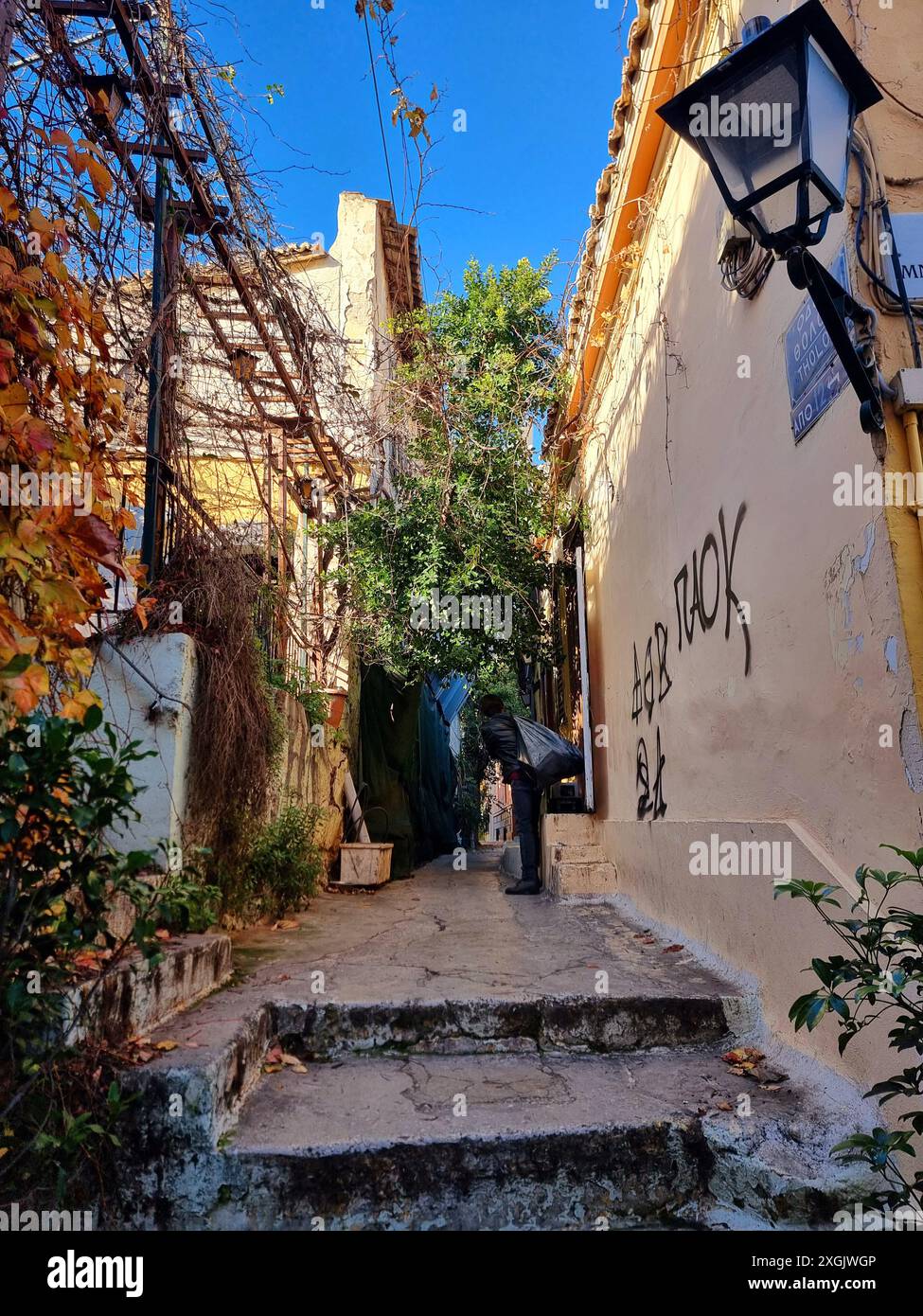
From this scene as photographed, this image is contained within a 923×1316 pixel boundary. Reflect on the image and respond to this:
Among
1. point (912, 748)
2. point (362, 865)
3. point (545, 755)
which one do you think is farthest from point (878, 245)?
point (362, 865)

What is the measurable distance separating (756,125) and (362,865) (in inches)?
225

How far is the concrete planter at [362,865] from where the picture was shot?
653 cm

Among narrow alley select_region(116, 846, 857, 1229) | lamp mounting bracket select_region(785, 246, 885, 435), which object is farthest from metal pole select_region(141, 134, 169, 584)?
lamp mounting bracket select_region(785, 246, 885, 435)

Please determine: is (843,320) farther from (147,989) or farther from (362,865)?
(362,865)

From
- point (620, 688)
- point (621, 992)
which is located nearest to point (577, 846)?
point (620, 688)

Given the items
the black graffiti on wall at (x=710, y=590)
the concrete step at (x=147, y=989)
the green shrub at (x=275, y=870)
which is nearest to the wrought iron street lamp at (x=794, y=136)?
the black graffiti on wall at (x=710, y=590)

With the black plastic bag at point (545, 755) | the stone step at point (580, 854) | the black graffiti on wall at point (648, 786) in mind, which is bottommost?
the stone step at point (580, 854)

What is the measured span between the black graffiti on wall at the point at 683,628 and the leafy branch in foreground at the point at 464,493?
2.02 metres

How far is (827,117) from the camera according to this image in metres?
2.06

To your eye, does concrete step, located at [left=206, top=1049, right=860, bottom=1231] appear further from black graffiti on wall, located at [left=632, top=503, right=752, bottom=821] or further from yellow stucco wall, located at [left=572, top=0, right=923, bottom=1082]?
black graffiti on wall, located at [left=632, top=503, right=752, bottom=821]

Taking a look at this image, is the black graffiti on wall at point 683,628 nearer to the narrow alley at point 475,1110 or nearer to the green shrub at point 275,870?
the narrow alley at point 475,1110

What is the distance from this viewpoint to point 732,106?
7.09ft

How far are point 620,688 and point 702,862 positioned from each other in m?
2.32

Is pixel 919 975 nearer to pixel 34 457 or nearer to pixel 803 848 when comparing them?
pixel 803 848
